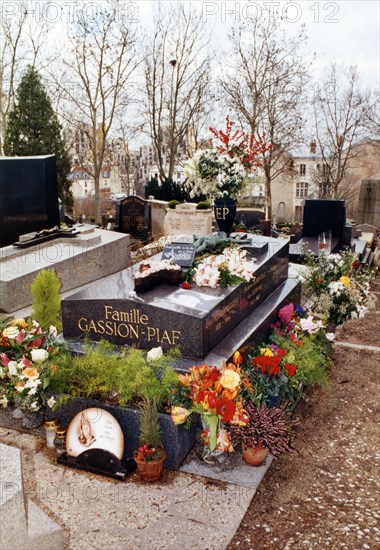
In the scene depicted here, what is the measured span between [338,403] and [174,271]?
272cm

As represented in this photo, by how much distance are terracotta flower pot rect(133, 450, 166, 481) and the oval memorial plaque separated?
0.28m

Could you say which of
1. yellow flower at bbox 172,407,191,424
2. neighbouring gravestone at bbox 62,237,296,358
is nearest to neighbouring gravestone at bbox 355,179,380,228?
neighbouring gravestone at bbox 62,237,296,358

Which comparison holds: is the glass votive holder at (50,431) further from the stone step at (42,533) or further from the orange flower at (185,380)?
the orange flower at (185,380)

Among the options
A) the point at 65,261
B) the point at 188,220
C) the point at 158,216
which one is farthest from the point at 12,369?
the point at 158,216

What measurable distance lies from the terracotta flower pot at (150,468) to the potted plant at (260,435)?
2.40 ft

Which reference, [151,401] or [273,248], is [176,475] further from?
[273,248]

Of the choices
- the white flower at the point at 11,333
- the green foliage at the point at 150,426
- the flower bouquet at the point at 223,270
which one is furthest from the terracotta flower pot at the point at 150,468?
the flower bouquet at the point at 223,270

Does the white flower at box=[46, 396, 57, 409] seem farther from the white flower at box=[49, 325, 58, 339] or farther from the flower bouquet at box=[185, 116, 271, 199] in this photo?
the flower bouquet at box=[185, 116, 271, 199]

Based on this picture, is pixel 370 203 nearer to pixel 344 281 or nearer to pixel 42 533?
pixel 344 281

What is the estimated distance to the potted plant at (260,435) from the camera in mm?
4738

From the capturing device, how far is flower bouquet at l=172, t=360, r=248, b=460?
15.2ft

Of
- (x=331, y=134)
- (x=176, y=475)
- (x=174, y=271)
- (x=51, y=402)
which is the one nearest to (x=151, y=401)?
(x=176, y=475)

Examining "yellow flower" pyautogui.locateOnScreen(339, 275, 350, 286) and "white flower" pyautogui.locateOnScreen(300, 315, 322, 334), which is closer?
"white flower" pyautogui.locateOnScreen(300, 315, 322, 334)

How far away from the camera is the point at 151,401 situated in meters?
4.97
